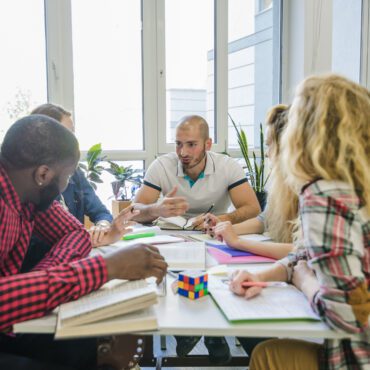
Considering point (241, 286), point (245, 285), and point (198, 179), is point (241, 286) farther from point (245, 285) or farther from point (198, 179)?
point (198, 179)

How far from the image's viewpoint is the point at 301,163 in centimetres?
98

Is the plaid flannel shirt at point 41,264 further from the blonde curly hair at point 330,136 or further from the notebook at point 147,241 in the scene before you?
the blonde curly hair at point 330,136

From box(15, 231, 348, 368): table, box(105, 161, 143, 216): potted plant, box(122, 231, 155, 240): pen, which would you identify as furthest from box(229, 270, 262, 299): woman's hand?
box(105, 161, 143, 216): potted plant

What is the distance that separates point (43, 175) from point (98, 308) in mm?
426

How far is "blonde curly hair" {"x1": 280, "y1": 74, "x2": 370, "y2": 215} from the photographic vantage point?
0.95 metres

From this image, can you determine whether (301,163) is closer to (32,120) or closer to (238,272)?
(238,272)

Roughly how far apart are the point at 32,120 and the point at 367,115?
2.90 feet

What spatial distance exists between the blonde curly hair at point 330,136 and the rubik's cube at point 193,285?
1.13 feet

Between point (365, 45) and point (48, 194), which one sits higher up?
point (365, 45)

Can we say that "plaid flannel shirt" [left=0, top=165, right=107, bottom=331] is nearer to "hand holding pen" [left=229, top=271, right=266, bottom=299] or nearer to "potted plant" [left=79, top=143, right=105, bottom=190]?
"hand holding pen" [left=229, top=271, right=266, bottom=299]

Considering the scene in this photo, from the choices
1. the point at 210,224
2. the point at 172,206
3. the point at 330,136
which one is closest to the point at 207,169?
the point at 172,206

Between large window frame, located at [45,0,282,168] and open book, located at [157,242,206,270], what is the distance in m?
1.79

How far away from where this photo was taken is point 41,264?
1175 mm

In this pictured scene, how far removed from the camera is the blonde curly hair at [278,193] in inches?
50.8
